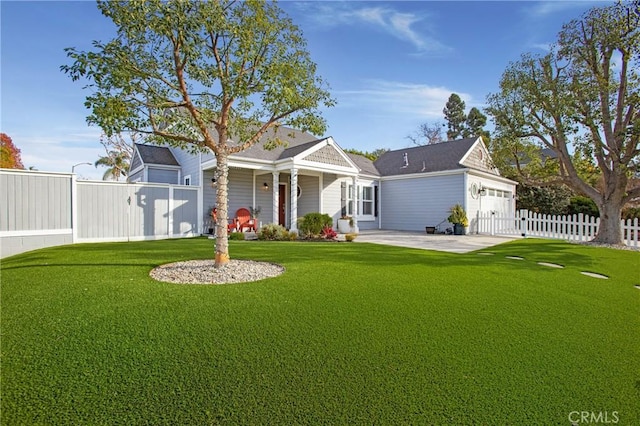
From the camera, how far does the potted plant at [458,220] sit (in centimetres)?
1536

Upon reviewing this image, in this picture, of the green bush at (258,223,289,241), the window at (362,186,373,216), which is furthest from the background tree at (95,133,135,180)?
the green bush at (258,223,289,241)

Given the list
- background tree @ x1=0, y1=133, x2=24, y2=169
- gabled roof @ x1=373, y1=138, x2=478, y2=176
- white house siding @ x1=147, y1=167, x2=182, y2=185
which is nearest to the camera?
white house siding @ x1=147, y1=167, x2=182, y2=185

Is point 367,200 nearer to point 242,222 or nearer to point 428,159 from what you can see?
point 428,159

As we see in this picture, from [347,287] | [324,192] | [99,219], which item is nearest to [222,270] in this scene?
[347,287]

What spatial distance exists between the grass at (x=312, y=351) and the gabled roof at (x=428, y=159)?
41.4 ft

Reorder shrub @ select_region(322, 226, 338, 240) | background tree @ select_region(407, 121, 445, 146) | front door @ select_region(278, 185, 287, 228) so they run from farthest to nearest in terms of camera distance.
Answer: background tree @ select_region(407, 121, 445, 146) < front door @ select_region(278, 185, 287, 228) < shrub @ select_region(322, 226, 338, 240)

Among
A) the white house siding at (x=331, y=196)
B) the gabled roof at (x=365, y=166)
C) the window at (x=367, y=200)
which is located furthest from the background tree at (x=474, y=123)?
the white house siding at (x=331, y=196)

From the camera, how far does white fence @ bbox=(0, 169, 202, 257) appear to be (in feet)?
27.8

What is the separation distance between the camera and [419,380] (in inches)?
104

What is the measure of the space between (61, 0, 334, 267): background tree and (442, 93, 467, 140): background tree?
1637 inches

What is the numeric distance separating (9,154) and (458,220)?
119 ft

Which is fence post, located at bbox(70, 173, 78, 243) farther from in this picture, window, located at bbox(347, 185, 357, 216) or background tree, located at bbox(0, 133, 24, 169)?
background tree, located at bbox(0, 133, 24, 169)

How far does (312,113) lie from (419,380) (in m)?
5.61

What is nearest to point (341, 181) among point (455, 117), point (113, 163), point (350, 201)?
point (350, 201)
